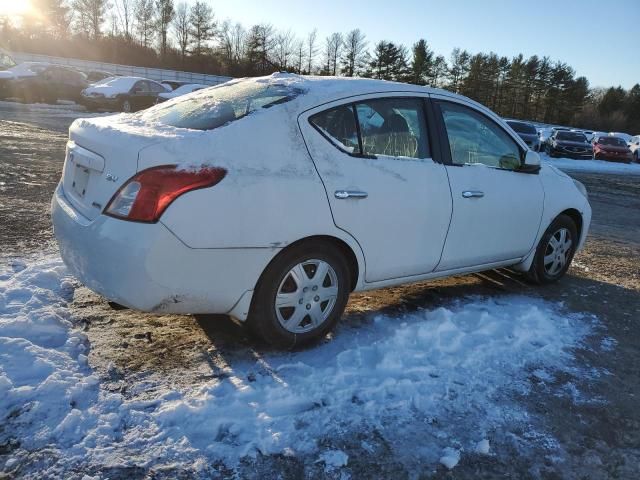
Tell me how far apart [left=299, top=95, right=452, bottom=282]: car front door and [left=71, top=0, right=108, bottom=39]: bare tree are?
65.2 meters

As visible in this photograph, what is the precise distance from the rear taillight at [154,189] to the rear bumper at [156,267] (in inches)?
2.3

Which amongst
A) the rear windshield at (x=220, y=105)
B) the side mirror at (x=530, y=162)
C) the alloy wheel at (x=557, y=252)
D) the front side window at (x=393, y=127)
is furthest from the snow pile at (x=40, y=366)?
the alloy wheel at (x=557, y=252)

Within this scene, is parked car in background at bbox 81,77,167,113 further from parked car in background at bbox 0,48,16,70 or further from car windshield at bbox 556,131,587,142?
car windshield at bbox 556,131,587,142

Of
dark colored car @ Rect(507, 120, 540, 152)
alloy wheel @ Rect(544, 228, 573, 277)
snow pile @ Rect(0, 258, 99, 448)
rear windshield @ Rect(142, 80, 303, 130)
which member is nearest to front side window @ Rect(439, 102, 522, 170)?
alloy wheel @ Rect(544, 228, 573, 277)

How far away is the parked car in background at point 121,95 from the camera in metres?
21.7

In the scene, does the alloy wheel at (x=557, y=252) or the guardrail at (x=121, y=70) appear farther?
the guardrail at (x=121, y=70)

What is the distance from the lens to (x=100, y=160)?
9.86 feet

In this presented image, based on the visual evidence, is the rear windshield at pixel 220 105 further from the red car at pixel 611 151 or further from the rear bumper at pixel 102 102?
the red car at pixel 611 151

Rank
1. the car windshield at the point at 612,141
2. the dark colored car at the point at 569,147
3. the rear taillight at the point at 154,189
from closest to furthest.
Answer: the rear taillight at the point at 154,189 → the dark colored car at the point at 569,147 → the car windshield at the point at 612,141

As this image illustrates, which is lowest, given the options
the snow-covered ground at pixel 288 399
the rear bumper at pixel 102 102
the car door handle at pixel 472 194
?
the snow-covered ground at pixel 288 399

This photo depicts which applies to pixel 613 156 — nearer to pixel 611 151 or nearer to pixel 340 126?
pixel 611 151

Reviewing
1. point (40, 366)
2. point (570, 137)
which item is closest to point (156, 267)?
point (40, 366)

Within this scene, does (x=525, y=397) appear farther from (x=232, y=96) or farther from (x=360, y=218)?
(x=232, y=96)

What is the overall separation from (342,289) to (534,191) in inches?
84.1
